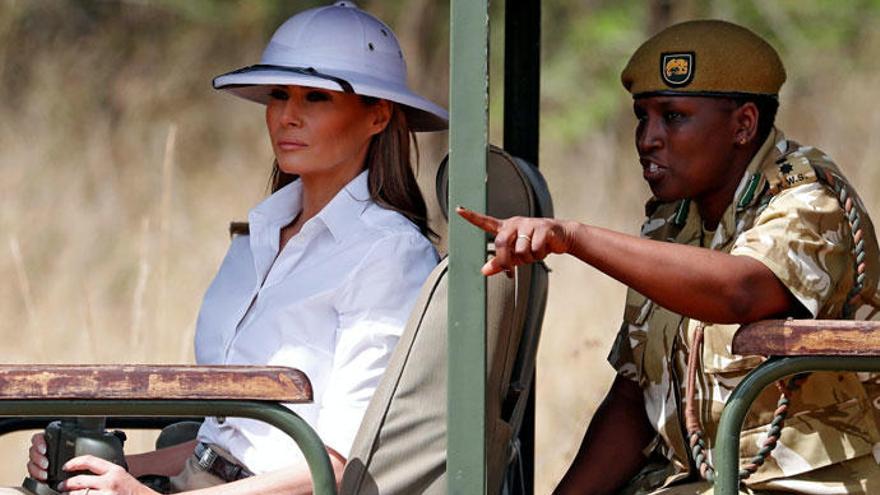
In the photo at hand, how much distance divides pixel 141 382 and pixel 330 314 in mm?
665

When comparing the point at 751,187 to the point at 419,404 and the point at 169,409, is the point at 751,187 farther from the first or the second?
the point at 169,409

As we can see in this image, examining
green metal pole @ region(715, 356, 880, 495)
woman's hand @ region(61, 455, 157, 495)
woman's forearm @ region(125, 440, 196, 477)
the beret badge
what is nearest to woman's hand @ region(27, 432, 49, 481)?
woman's hand @ region(61, 455, 157, 495)

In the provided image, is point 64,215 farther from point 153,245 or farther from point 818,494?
point 818,494

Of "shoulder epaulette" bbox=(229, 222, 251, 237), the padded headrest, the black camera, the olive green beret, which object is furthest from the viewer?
"shoulder epaulette" bbox=(229, 222, 251, 237)

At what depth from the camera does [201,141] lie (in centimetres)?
983

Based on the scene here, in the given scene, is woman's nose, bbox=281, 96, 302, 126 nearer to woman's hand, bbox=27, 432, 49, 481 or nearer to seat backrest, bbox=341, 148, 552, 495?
seat backrest, bbox=341, 148, 552, 495

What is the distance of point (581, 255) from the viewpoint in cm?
324

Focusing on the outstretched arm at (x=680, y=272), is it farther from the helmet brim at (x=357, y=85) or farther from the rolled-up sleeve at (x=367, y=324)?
the helmet brim at (x=357, y=85)

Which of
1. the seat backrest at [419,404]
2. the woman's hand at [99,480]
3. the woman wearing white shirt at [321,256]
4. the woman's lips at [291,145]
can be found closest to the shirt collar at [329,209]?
the woman wearing white shirt at [321,256]

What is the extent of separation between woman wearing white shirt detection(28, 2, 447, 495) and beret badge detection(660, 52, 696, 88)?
478 millimetres

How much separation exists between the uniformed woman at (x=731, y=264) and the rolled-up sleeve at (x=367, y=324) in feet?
1.47

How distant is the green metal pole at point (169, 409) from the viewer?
3.13 m

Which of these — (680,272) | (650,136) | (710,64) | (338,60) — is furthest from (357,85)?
(680,272)

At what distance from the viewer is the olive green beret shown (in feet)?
12.3
